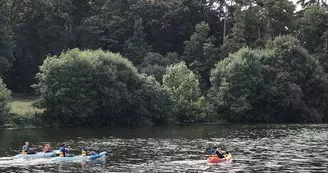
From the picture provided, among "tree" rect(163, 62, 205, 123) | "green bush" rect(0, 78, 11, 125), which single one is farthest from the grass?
"tree" rect(163, 62, 205, 123)

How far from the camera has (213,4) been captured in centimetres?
14738

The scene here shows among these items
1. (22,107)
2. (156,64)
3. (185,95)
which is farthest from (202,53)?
(22,107)

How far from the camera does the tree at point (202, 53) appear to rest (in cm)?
12825

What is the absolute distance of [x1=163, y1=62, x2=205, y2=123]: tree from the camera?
345ft

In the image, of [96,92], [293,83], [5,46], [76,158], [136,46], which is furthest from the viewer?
[136,46]

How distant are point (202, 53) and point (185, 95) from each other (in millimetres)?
27482

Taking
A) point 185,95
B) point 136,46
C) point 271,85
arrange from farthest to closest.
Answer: point 136,46 < point 271,85 < point 185,95

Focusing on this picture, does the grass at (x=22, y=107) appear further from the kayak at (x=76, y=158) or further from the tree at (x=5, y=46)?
the kayak at (x=76, y=158)

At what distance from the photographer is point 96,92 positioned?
95.2 meters

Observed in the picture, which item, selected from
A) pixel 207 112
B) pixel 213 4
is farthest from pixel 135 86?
pixel 213 4

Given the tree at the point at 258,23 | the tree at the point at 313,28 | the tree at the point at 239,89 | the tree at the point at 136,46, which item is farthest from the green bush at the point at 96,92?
the tree at the point at 313,28

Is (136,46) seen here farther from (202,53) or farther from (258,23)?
(258,23)

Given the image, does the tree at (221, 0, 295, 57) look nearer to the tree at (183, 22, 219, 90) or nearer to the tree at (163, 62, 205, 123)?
the tree at (183, 22, 219, 90)

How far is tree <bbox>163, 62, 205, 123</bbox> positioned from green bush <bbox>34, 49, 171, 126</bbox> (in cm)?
454
